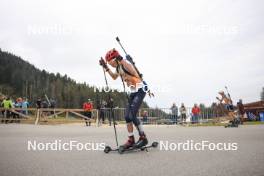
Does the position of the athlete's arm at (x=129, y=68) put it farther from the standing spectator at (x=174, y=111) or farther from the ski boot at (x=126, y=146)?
the standing spectator at (x=174, y=111)

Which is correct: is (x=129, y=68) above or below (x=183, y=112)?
above

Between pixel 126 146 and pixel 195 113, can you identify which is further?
pixel 195 113

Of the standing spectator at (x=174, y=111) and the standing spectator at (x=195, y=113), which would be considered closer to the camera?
the standing spectator at (x=195, y=113)

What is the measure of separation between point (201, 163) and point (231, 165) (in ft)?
1.49

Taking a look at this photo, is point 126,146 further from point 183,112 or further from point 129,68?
point 183,112

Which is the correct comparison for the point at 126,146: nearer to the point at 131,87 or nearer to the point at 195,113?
the point at 131,87

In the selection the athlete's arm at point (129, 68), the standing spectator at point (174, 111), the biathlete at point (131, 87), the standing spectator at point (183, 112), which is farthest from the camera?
the standing spectator at point (174, 111)

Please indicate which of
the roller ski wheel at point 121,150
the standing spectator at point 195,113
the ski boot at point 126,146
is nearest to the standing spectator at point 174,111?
the standing spectator at point 195,113

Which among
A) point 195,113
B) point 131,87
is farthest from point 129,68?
point 195,113

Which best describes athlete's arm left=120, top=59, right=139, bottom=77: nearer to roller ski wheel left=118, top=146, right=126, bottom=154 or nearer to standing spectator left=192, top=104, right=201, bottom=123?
→ roller ski wheel left=118, top=146, right=126, bottom=154

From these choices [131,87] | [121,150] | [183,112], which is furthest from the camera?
[183,112]

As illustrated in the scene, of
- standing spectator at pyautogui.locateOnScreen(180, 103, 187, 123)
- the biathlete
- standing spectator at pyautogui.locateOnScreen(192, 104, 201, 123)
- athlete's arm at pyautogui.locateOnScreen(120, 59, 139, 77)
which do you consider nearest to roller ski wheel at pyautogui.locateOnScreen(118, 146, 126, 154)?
the biathlete

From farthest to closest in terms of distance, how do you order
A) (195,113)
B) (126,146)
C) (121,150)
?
(195,113), (126,146), (121,150)

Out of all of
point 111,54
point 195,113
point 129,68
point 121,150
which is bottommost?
point 121,150
